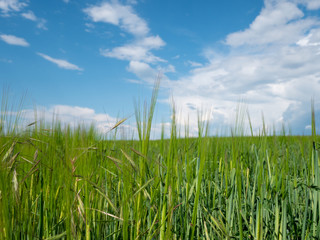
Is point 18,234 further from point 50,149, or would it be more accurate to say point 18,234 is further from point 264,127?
point 264,127

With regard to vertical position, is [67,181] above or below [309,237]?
above

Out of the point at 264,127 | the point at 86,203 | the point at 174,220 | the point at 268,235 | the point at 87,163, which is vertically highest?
the point at 264,127

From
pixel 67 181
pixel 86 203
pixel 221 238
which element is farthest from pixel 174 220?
pixel 67 181

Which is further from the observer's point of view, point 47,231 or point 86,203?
point 47,231

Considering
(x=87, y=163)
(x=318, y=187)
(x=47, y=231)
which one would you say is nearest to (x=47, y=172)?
(x=47, y=231)

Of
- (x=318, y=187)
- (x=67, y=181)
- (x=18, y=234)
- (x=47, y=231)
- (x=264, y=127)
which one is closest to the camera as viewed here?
(x=67, y=181)

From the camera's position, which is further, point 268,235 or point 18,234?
point 268,235

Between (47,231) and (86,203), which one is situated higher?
(86,203)

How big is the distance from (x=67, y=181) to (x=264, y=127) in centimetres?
99

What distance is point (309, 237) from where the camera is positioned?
1314 mm

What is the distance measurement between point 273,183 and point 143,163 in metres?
0.83

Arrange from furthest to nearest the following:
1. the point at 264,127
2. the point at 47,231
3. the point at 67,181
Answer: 1. the point at 264,127
2. the point at 47,231
3. the point at 67,181

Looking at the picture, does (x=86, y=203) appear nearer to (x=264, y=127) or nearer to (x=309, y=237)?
(x=264, y=127)

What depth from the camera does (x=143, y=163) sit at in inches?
36.3
